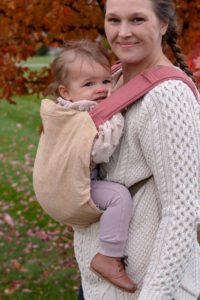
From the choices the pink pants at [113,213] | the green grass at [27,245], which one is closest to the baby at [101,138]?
the pink pants at [113,213]

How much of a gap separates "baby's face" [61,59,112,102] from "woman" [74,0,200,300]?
0.13 metres

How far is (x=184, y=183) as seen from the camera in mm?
2119

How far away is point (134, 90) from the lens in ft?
7.16

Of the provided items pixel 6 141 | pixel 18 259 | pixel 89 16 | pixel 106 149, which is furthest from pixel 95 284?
pixel 6 141

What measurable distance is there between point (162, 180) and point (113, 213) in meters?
0.20

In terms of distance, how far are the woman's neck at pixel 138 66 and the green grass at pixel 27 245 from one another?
339 cm

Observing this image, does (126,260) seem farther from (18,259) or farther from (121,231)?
(18,259)

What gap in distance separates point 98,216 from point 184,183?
33cm

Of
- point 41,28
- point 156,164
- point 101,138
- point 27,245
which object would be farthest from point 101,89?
point 27,245

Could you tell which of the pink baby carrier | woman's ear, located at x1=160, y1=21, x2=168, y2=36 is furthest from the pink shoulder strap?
woman's ear, located at x1=160, y1=21, x2=168, y2=36

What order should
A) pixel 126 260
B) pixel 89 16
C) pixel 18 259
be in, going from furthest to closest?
pixel 18 259 → pixel 89 16 → pixel 126 260

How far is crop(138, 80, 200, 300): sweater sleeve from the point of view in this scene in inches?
82.9

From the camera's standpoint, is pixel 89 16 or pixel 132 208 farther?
pixel 89 16

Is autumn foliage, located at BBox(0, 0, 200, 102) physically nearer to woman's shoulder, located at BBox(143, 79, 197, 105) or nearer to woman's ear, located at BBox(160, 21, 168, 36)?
woman's ear, located at BBox(160, 21, 168, 36)
